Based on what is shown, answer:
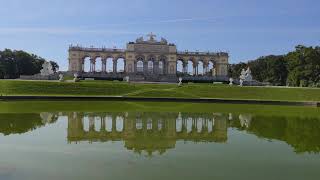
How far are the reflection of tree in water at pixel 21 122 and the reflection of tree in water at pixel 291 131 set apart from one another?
31.6 feet

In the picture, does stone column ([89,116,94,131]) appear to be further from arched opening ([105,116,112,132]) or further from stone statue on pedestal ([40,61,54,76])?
stone statue on pedestal ([40,61,54,76])

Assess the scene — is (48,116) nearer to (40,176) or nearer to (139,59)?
(40,176)

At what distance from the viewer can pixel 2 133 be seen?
19484 millimetres

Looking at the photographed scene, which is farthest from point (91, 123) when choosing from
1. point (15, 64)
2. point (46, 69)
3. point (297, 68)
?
point (15, 64)

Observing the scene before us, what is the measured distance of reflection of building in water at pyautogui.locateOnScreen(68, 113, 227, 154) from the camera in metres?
17.9

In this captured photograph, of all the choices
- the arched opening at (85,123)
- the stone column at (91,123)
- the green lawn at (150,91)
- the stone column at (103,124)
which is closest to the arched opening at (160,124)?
the stone column at (103,124)

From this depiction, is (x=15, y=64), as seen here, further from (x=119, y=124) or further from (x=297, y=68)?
(x=119, y=124)

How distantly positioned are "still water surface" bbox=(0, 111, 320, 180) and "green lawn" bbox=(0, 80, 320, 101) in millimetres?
26075

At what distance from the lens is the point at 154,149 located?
51.8ft

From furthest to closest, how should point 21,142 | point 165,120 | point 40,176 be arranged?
1. point 165,120
2. point 21,142
3. point 40,176

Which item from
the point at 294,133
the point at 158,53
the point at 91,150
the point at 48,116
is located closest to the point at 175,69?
the point at 158,53

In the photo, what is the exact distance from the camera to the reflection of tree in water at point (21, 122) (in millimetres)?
20803

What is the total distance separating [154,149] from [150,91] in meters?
38.4

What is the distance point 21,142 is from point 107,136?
3.71 meters
